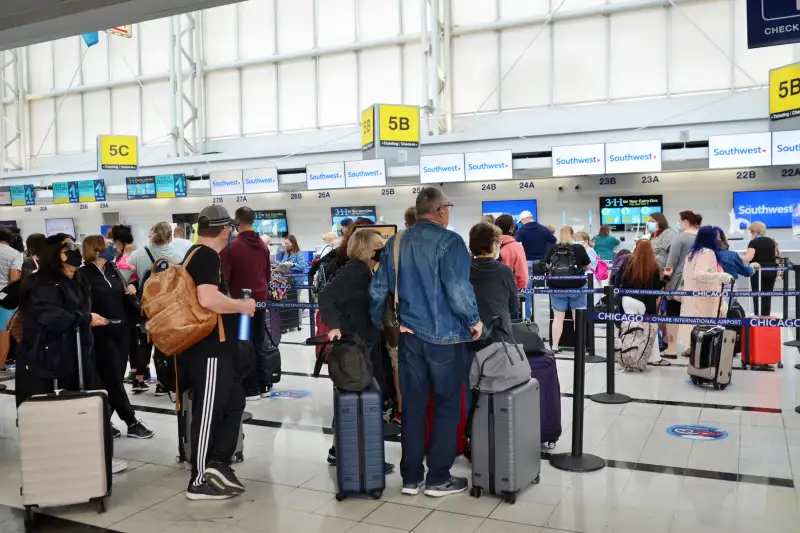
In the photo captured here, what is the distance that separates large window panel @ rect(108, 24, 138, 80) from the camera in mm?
21938

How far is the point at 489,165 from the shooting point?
47.5ft

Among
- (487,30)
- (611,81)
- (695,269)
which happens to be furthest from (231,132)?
(695,269)

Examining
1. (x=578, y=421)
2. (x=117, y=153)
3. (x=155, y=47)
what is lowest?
(x=578, y=421)

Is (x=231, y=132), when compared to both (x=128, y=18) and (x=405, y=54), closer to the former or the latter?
(x=405, y=54)

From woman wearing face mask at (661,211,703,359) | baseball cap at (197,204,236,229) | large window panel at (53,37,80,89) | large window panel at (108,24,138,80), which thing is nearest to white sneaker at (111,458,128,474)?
baseball cap at (197,204,236,229)

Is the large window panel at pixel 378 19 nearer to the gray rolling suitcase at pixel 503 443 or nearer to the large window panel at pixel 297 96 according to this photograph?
the large window panel at pixel 297 96

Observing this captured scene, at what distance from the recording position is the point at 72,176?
22312 mm

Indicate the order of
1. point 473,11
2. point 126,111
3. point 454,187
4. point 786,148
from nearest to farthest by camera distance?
1. point 786,148
2. point 454,187
3. point 473,11
4. point 126,111

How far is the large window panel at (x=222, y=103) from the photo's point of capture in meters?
20.2

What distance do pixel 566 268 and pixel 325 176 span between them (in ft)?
29.9

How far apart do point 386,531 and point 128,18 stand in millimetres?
3576

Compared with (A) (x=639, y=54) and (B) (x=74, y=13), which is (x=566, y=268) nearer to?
(B) (x=74, y=13)

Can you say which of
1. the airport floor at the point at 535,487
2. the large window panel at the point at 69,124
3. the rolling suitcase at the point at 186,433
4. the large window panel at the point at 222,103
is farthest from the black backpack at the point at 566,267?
the large window panel at the point at 69,124

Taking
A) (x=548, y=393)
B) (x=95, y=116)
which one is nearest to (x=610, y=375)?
(x=548, y=393)
